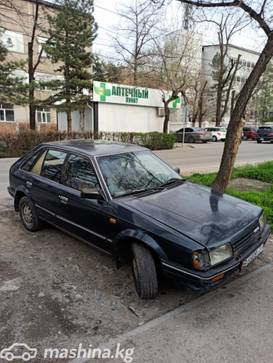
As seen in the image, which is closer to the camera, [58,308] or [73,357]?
[73,357]

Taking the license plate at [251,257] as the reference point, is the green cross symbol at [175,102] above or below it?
above

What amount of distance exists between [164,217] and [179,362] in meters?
1.24

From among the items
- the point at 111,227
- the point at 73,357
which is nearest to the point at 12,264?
the point at 111,227

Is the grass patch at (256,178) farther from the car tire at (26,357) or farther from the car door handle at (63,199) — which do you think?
the car tire at (26,357)

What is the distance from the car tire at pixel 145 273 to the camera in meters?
2.85

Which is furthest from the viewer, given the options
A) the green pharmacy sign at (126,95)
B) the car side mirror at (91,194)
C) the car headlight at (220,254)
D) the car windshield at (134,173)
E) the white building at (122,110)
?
the white building at (122,110)

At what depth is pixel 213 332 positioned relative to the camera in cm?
253

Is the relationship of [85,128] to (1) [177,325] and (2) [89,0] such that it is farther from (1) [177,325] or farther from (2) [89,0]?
(1) [177,325]

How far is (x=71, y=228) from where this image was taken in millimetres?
3811

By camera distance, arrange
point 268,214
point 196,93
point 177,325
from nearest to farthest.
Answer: point 177,325 < point 268,214 < point 196,93

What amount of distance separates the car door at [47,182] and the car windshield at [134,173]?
2.59ft

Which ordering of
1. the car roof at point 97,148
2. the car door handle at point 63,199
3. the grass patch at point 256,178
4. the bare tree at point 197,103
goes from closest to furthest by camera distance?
the car door handle at point 63,199 → the car roof at point 97,148 → the grass patch at point 256,178 → the bare tree at point 197,103

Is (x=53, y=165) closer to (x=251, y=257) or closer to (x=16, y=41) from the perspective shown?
(x=251, y=257)

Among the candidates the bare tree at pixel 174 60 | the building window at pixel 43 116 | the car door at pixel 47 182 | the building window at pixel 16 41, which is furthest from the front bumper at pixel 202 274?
the building window at pixel 16 41
